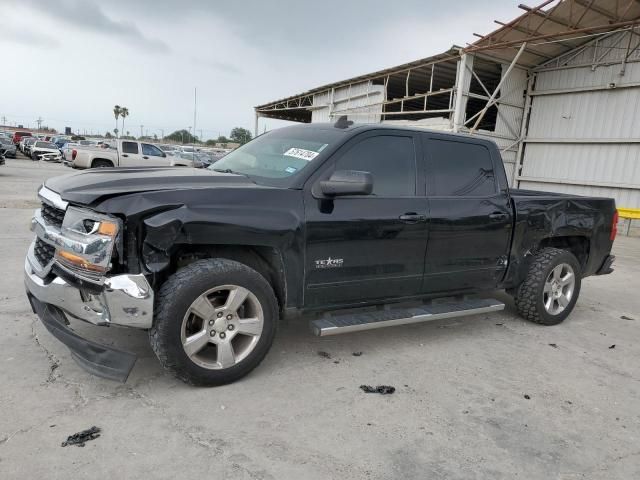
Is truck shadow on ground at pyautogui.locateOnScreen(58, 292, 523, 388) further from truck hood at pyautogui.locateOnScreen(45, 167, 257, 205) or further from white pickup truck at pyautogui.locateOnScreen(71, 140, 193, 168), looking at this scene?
white pickup truck at pyautogui.locateOnScreen(71, 140, 193, 168)

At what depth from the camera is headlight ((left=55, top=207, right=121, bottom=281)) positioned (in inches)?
111

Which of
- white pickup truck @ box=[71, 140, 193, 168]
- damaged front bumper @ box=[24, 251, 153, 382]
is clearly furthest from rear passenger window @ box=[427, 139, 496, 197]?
white pickup truck @ box=[71, 140, 193, 168]

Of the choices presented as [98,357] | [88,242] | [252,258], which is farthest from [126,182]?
[98,357]

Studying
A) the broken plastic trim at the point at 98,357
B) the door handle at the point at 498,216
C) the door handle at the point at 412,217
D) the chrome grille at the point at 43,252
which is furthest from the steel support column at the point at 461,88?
the broken plastic trim at the point at 98,357

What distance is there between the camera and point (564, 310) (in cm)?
516

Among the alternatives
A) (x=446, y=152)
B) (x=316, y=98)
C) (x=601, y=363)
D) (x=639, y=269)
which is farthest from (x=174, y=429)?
(x=316, y=98)

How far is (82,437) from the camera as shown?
2.62m

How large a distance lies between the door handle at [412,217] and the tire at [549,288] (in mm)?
1697

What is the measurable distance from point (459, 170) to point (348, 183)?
4.95 feet

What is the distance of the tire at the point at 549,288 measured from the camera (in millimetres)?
4891

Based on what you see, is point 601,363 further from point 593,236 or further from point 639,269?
point 639,269

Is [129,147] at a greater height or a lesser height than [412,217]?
greater

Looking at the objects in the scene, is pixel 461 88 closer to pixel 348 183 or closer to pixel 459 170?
pixel 459 170

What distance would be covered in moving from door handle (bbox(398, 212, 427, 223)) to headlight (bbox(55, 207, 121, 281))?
2.10 metres
